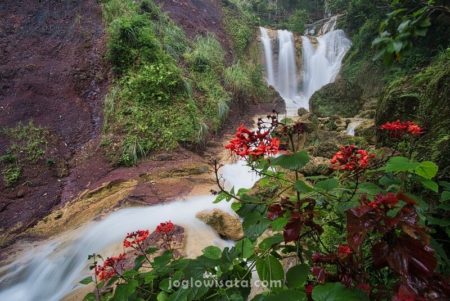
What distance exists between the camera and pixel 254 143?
1.46 m

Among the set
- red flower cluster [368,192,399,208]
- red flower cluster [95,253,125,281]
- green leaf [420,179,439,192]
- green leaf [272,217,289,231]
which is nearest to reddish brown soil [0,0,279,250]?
red flower cluster [95,253,125,281]

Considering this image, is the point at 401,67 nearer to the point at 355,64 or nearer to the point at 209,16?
the point at 355,64

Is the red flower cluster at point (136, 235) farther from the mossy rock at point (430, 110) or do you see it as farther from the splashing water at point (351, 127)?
the splashing water at point (351, 127)

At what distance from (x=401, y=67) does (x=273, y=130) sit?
10372 millimetres

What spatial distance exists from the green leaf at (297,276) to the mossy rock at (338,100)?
9834mm

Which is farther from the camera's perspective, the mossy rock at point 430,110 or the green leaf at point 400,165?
the mossy rock at point 430,110

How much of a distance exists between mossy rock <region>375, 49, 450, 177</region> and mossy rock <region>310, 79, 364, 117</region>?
5603mm

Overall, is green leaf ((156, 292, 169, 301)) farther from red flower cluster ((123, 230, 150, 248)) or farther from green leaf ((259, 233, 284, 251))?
red flower cluster ((123, 230, 150, 248))

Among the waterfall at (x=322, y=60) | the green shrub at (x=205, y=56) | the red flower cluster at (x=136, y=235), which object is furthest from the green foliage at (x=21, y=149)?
the waterfall at (x=322, y=60)

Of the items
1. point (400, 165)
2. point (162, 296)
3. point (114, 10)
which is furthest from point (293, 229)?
point (114, 10)

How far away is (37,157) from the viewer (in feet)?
21.0

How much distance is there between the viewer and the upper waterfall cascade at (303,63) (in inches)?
600

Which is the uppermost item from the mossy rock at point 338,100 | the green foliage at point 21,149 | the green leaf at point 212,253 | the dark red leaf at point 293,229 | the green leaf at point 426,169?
the green leaf at point 426,169

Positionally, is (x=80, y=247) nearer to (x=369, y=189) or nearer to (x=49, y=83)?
(x=369, y=189)
